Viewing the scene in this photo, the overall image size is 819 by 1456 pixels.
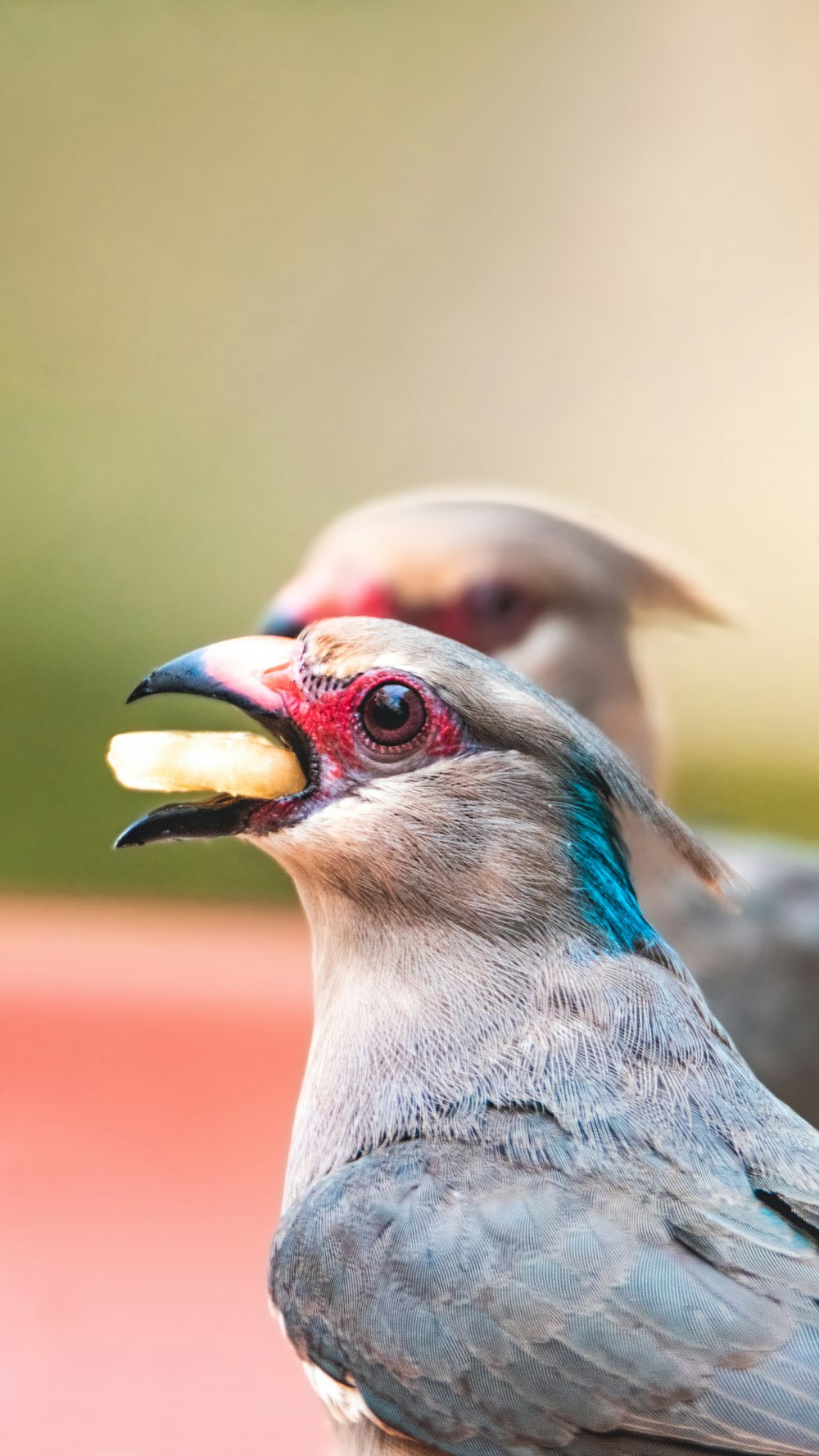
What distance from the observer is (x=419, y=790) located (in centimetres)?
82

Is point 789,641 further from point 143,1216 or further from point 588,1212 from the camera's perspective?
point 588,1212

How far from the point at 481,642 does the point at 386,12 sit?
54.6 inches

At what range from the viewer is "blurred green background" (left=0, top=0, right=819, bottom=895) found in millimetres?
2490

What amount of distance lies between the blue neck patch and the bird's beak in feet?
0.56

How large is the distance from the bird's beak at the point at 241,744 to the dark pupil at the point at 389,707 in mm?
46

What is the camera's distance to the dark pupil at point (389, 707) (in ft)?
2.62

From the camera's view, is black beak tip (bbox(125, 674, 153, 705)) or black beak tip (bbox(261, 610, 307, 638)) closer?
black beak tip (bbox(125, 674, 153, 705))

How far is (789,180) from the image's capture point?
8.38ft

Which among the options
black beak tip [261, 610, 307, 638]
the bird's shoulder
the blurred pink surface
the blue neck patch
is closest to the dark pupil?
the blue neck patch

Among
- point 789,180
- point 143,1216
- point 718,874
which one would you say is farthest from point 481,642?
point 789,180

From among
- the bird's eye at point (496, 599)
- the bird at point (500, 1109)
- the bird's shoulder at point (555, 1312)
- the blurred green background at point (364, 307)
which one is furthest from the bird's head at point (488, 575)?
the bird's shoulder at point (555, 1312)

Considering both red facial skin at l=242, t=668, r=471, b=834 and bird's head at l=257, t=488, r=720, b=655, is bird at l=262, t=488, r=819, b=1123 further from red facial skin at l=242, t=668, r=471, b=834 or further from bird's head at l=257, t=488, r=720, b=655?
red facial skin at l=242, t=668, r=471, b=834

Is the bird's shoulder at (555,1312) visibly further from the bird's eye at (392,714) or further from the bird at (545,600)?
the bird at (545,600)

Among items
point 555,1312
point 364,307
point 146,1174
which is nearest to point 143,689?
point 555,1312
